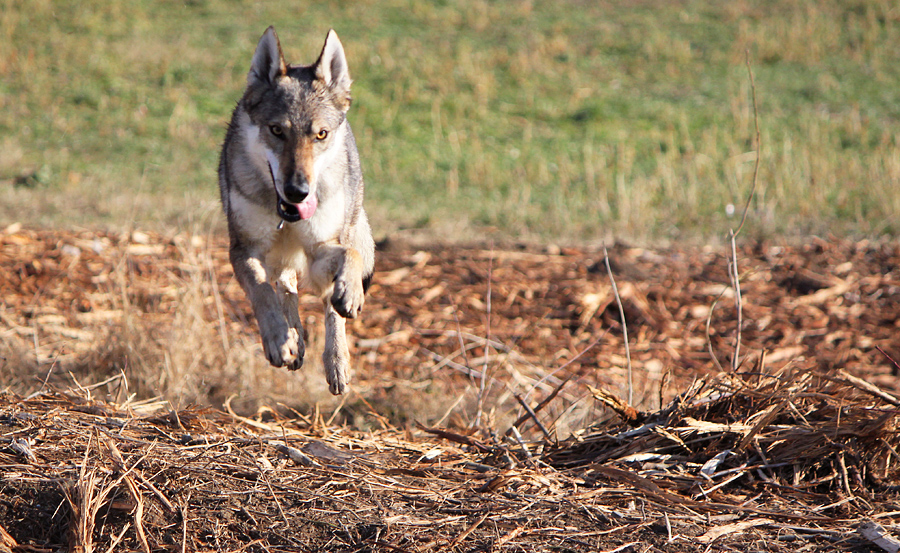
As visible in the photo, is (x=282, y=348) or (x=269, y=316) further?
(x=269, y=316)

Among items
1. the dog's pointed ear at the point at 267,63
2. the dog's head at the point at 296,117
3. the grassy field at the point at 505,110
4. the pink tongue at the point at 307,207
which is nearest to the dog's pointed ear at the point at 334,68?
the dog's head at the point at 296,117

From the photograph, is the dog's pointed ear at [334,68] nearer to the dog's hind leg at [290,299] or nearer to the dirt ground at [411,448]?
the dog's hind leg at [290,299]

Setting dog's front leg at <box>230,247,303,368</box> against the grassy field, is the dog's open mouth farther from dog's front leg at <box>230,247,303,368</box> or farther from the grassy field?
the grassy field

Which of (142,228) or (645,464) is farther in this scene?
(142,228)

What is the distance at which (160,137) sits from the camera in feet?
46.2

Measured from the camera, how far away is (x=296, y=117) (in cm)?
398

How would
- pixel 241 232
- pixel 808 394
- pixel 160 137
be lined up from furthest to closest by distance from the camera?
1. pixel 160 137
2. pixel 241 232
3. pixel 808 394

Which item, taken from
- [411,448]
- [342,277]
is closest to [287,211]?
[342,277]

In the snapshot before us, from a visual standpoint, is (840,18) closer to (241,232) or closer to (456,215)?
(456,215)

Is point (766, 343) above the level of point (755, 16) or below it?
below

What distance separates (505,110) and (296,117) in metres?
13.4

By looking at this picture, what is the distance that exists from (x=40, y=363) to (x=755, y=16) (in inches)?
859

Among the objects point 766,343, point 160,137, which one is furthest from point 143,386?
point 160,137

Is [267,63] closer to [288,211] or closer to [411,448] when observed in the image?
[288,211]
